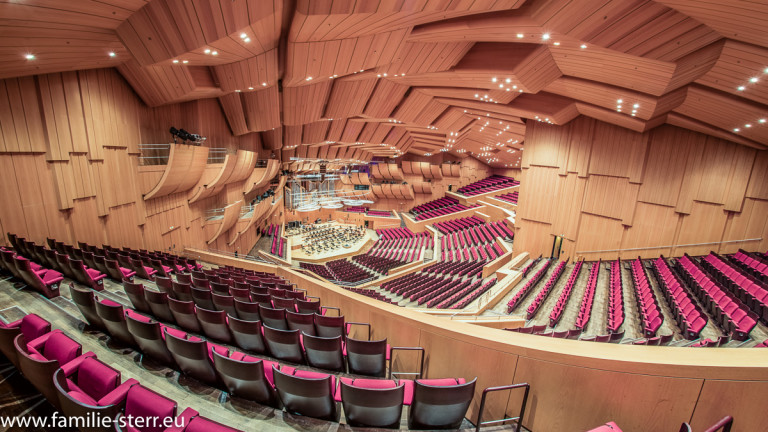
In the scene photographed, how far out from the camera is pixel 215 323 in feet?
7.50

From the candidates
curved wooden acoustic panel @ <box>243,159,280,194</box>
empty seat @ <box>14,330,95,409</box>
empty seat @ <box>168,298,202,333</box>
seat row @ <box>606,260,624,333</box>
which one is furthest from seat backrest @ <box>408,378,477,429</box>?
curved wooden acoustic panel @ <box>243,159,280,194</box>

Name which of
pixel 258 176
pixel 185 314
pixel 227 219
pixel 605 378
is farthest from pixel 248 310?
pixel 258 176

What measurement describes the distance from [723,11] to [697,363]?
10.3ft

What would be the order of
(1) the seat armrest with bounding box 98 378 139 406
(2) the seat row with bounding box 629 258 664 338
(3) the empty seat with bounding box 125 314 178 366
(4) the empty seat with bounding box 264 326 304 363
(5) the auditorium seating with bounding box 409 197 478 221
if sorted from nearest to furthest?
(1) the seat armrest with bounding box 98 378 139 406, (3) the empty seat with bounding box 125 314 178 366, (4) the empty seat with bounding box 264 326 304 363, (2) the seat row with bounding box 629 258 664 338, (5) the auditorium seating with bounding box 409 197 478 221

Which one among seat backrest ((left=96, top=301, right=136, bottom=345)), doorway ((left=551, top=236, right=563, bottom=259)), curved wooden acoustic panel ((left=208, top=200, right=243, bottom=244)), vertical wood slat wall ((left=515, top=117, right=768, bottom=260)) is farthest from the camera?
doorway ((left=551, top=236, right=563, bottom=259))

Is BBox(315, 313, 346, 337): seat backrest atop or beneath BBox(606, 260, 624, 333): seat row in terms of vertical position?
atop

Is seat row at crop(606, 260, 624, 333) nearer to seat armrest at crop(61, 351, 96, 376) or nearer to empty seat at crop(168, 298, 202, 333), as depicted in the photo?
empty seat at crop(168, 298, 202, 333)

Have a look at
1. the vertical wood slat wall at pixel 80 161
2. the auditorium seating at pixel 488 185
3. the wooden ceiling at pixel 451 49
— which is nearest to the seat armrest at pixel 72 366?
the wooden ceiling at pixel 451 49

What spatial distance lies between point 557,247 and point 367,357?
29.0 ft

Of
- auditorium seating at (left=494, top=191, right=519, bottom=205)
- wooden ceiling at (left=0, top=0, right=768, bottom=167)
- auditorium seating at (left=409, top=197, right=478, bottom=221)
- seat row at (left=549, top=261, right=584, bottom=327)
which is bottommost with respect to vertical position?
auditorium seating at (left=409, top=197, right=478, bottom=221)

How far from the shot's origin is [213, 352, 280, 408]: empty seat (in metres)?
1.56

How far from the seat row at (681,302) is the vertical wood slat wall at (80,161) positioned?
857 cm

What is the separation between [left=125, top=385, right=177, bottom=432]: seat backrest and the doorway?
A: 385 inches

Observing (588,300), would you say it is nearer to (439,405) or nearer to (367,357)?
(367,357)
